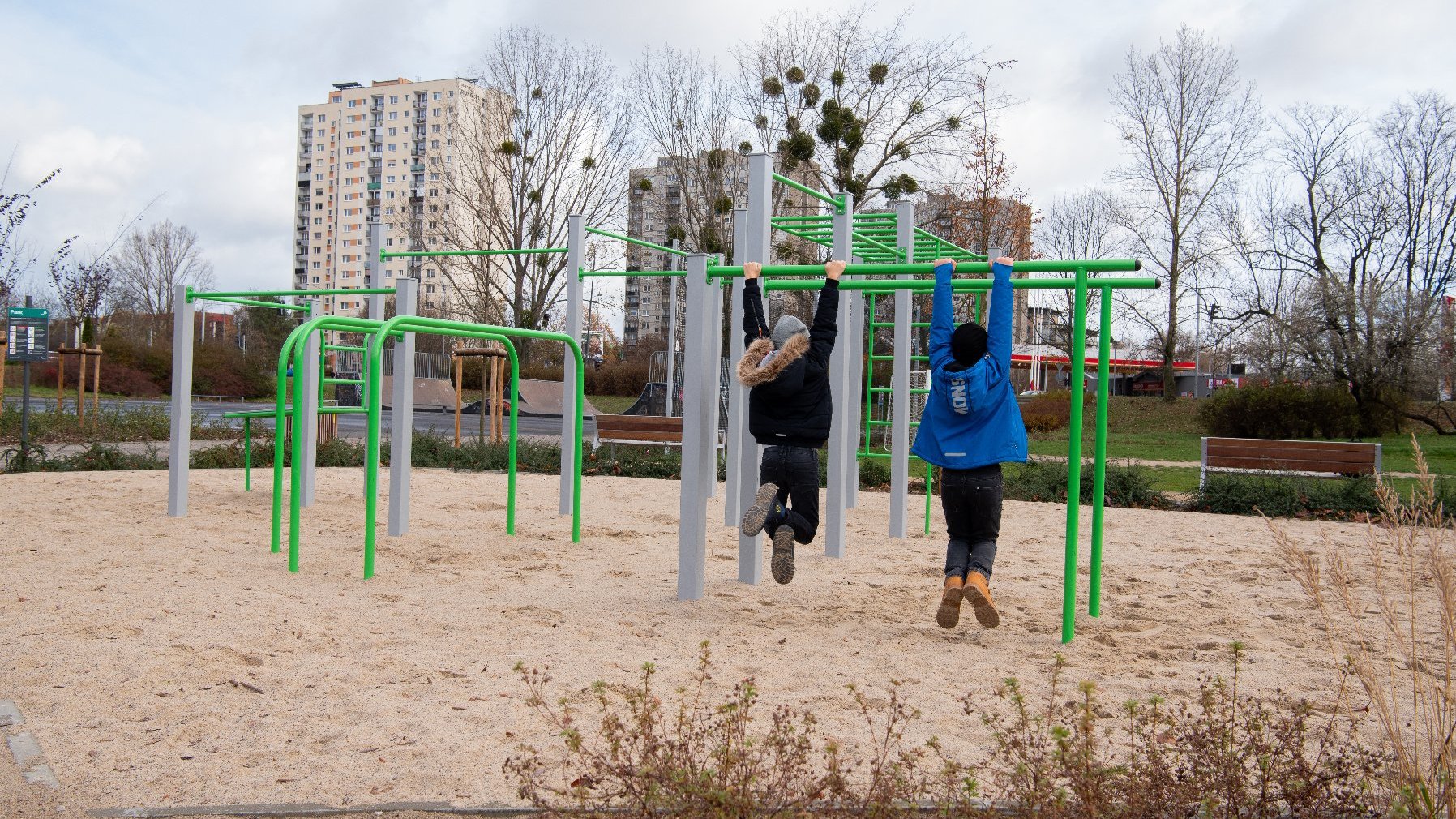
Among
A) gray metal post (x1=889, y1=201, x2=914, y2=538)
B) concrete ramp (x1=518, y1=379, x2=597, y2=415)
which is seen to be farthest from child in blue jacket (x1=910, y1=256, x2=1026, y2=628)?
concrete ramp (x1=518, y1=379, x2=597, y2=415)

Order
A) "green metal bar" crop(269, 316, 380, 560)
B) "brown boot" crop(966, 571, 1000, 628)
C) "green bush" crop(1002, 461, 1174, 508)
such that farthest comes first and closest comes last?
"green bush" crop(1002, 461, 1174, 508)
"green metal bar" crop(269, 316, 380, 560)
"brown boot" crop(966, 571, 1000, 628)

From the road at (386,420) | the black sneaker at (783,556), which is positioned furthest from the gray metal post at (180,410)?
the road at (386,420)

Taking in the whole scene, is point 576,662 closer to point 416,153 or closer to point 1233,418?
point 1233,418

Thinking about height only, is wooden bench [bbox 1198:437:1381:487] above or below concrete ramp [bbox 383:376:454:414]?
below

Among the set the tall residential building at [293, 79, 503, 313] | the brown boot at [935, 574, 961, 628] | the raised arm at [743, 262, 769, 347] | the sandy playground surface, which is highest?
the tall residential building at [293, 79, 503, 313]

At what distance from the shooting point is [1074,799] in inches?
99.9

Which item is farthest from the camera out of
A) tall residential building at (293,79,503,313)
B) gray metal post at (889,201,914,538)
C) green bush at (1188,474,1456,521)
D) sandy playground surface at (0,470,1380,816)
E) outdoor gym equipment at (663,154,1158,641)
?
tall residential building at (293,79,503,313)

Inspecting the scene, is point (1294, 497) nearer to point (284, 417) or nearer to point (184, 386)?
point (284, 417)

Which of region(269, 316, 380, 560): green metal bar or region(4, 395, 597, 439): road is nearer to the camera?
region(269, 316, 380, 560): green metal bar

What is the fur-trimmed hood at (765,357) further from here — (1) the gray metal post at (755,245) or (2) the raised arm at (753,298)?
(1) the gray metal post at (755,245)

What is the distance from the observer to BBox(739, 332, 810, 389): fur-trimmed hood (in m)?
4.69

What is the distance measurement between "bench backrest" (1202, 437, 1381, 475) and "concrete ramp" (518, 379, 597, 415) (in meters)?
18.9

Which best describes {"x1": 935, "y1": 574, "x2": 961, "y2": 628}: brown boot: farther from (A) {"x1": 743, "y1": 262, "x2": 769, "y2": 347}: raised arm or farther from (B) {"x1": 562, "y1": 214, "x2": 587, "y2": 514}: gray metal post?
(B) {"x1": 562, "y1": 214, "x2": 587, "y2": 514}: gray metal post

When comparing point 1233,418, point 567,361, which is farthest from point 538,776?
point 1233,418
